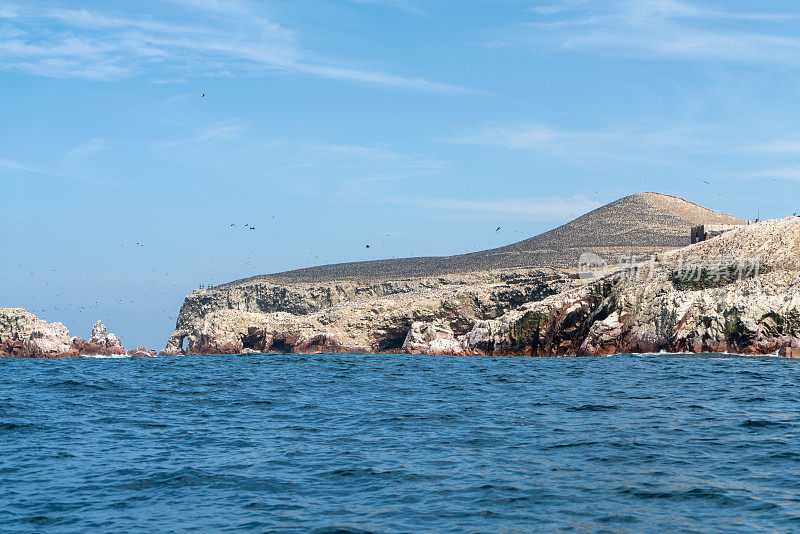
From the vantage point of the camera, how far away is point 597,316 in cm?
6400

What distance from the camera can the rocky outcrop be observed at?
284 ft

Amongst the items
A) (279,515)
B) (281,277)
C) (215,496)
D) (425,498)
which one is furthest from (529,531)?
(281,277)

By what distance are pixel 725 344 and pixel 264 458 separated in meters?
42.8

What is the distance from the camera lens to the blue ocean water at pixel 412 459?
12992mm

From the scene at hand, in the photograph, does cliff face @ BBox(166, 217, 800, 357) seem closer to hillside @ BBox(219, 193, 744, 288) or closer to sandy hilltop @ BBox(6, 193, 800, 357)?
sandy hilltop @ BBox(6, 193, 800, 357)

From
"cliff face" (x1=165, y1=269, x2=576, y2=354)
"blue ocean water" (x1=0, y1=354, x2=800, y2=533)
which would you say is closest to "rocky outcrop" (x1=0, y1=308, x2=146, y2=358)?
"cliff face" (x1=165, y1=269, x2=576, y2=354)

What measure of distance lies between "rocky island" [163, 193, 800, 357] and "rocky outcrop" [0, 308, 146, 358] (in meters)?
15.0

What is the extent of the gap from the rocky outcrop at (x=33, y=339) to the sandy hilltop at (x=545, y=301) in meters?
0.17

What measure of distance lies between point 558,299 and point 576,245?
2759 inches

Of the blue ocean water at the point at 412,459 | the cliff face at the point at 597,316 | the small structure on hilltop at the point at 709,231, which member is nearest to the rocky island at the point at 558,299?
the cliff face at the point at 597,316

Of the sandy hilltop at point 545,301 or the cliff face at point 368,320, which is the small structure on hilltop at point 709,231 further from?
the cliff face at point 368,320

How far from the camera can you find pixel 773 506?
13.0 metres

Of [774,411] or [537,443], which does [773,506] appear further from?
[774,411]

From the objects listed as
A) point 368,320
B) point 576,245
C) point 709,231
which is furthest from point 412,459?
point 576,245
